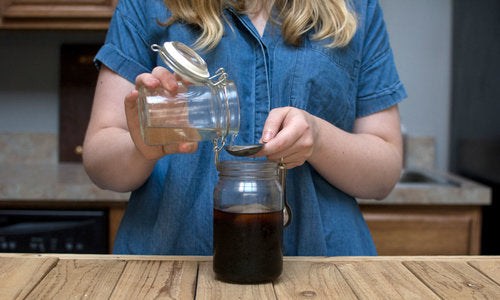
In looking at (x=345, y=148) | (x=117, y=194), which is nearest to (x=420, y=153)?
(x=117, y=194)

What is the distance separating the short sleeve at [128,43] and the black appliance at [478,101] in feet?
4.07

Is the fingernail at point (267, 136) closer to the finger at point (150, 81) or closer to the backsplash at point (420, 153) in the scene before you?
the finger at point (150, 81)

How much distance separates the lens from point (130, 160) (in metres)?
0.88

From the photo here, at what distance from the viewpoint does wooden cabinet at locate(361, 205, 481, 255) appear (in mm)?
1650

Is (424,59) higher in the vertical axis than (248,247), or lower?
higher

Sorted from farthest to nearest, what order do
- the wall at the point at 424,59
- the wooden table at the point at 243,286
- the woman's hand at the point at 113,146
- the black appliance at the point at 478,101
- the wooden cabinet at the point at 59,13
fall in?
the wall at the point at 424,59 < the wooden cabinet at the point at 59,13 < the black appliance at the point at 478,101 < the woman's hand at the point at 113,146 < the wooden table at the point at 243,286

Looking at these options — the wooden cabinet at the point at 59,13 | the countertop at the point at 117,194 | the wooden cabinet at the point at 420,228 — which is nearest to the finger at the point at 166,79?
the countertop at the point at 117,194

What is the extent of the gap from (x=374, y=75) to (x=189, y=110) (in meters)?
0.45

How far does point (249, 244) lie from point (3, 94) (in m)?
1.88

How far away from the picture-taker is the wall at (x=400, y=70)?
217cm

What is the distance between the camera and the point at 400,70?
7.16 ft

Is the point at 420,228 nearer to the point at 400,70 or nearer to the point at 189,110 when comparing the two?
the point at 400,70

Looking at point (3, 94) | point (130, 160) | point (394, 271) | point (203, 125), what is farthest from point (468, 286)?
point (3, 94)

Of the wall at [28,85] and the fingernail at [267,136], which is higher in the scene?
the wall at [28,85]
